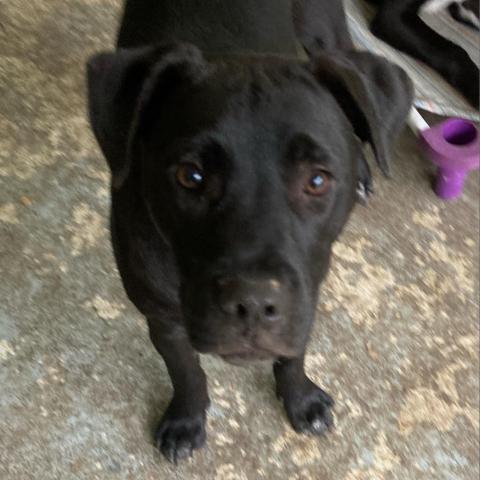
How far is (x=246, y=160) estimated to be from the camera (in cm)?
129

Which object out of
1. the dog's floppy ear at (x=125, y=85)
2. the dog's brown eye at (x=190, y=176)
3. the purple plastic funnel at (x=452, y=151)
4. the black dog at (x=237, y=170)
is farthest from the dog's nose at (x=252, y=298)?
the purple plastic funnel at (x=452, y=151)

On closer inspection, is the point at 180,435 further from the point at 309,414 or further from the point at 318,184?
the point at 318,184

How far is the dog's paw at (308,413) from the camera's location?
76.0 inches

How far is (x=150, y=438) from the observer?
192cm

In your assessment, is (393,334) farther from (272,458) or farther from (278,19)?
(278,19)

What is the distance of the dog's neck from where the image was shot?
1.79m

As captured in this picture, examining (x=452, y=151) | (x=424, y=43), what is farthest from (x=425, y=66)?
(x=452, y=151)

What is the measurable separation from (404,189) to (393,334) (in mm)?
513

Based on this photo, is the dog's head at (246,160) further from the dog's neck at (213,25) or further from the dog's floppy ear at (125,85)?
the dog's neck at (213,25)

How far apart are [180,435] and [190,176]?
2.53 feet

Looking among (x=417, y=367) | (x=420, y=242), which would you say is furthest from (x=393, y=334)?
(x=420, y=242)

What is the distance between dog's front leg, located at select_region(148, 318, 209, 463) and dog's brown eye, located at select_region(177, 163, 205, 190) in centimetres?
48

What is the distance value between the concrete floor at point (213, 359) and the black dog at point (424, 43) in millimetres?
330

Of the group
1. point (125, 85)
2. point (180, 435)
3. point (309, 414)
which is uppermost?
point (125, 85)
